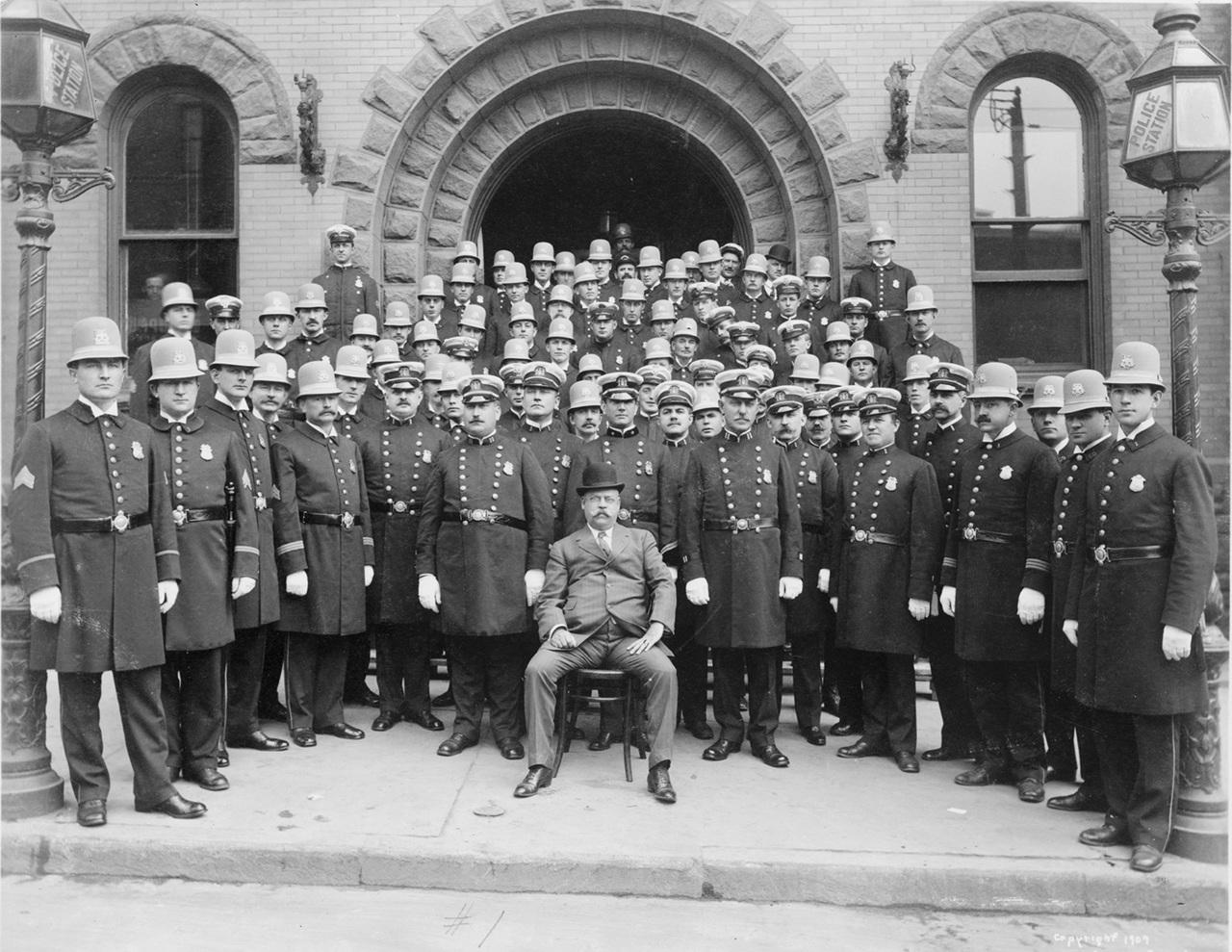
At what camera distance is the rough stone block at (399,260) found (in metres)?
9.94

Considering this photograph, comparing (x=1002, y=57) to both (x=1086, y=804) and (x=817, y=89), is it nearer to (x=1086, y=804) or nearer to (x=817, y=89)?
(x=817, y=89)

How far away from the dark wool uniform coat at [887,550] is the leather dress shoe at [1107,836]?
4.59ft

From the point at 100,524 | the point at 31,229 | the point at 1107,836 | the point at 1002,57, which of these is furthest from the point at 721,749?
the point at 1002,57

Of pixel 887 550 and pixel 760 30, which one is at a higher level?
pixel 760 30

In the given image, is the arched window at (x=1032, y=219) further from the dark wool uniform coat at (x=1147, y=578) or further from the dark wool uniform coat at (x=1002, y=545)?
the dark wool uniform coat at (x=1147, y=578)

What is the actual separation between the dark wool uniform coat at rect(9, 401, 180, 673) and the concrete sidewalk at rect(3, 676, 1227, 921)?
0.83 meters

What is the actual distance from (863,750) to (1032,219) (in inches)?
239

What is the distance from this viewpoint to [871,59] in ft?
31.7

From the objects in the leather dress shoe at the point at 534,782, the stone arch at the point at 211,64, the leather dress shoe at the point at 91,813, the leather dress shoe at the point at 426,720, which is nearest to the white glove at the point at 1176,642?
the leather dress shoe at the point at 534,782

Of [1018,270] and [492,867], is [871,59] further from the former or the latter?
[492,867]

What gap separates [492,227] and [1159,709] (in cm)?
1179

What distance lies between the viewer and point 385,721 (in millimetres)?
6492

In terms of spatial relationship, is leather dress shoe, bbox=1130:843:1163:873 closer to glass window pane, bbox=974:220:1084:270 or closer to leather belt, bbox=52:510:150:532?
leather belt, bbox=52:510:150:532

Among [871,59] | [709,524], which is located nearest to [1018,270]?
[871,59]
